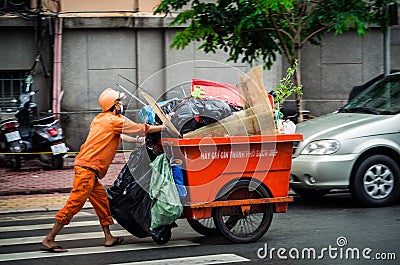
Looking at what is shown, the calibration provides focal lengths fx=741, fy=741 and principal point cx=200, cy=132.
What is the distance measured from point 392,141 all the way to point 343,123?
72 cm

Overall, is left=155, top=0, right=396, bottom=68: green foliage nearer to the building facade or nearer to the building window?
the building facade

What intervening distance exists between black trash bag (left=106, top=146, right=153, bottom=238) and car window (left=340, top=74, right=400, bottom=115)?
430cm

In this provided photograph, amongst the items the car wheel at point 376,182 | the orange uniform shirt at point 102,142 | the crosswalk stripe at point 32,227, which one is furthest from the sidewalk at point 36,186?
the car wheel at point 376,182

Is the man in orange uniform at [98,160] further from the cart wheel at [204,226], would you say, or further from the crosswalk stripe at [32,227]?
the crosswalk stripe at [32,227]

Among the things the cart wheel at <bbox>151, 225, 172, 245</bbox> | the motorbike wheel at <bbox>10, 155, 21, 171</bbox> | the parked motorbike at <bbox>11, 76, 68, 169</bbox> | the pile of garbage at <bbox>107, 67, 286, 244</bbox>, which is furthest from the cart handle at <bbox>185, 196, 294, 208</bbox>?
the motorbike wheel at <bbox>10, 155, 21, 171</bbox>

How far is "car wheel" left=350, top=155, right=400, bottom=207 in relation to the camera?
10.2 meters

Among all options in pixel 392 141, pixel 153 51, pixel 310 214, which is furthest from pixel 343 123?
pixel 153 51

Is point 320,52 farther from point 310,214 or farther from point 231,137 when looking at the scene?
point 231,137

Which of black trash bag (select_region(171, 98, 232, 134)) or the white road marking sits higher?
black trash bag (select_region(171, 98, 232, 134))

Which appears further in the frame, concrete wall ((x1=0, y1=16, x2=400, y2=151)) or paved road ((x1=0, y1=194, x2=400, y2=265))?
concrete wall ((x1=0, y1=16, x2=400, y2=151))

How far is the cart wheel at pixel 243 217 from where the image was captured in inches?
317

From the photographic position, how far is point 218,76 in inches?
670

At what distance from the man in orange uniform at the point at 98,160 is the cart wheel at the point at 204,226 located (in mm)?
1038

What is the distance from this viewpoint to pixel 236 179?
8.05 metres
